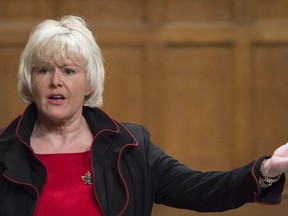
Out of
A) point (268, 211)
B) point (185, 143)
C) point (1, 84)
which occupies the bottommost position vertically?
point (268, 211)

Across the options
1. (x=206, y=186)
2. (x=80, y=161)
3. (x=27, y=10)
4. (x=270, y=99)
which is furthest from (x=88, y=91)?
(x=270, y=99)

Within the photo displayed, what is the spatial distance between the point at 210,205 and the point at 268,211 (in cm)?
118

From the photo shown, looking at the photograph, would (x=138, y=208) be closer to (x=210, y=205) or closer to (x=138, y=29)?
(x=210, y=205)

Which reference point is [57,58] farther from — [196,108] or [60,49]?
[196,108]

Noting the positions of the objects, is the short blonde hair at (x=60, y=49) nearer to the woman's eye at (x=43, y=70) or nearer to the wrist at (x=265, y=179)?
the woman's eye at (x=43, y=70)

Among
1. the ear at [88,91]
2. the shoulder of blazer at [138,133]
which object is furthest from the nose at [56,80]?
the shoulder of blazer at [138,133]

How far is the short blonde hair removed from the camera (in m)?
1.92

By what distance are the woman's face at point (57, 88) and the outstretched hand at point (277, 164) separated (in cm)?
59

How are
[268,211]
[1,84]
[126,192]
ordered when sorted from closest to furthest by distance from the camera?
1. [126,192]
2. [268,211]
3. [1,84]

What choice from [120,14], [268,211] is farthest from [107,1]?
[268,211]

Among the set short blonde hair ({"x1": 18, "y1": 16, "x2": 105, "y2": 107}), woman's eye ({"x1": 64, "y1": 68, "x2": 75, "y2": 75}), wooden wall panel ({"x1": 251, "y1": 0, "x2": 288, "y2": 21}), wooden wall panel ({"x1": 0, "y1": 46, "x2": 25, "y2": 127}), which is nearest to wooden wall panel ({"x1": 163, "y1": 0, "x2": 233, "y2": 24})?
wooden wall panel ({"x1": 251, "y1": 0, "x2": 288, "y2": 21})

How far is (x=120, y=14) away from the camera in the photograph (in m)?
3.28

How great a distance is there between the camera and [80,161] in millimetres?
1944

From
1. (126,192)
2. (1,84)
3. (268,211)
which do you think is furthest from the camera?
(1,84)
